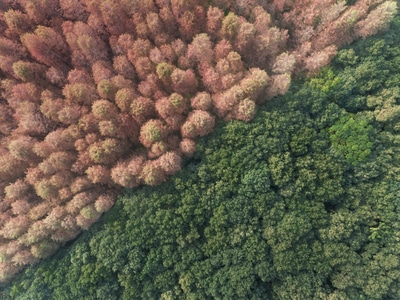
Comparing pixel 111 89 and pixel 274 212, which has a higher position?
pixel 111 89

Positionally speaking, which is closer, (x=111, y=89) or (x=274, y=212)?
(x=274, y=212)

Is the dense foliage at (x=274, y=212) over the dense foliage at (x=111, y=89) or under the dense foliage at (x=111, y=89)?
under

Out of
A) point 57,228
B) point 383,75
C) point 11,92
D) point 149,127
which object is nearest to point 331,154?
point 383,75

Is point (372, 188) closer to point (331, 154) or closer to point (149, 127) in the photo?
point (331, 154)

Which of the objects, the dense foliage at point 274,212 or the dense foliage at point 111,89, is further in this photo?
the dense foliage at point 111,89
